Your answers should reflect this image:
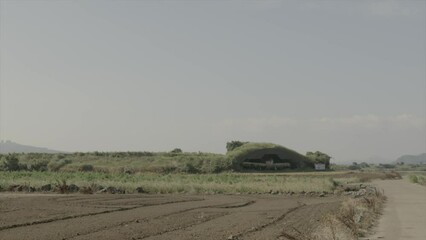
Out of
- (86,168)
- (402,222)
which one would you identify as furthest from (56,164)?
(402,222)

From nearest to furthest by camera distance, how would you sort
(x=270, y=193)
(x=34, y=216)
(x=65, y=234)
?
(x=65, y=234) → (x=34, y=216) → (x=270, y=193)

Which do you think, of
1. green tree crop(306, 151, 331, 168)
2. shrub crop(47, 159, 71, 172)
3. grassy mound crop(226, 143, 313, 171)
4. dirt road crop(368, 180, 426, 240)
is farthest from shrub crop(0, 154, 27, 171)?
dirt road crop(368, 180, 426, 240)

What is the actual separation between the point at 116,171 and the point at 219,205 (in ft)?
153

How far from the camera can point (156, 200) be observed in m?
32.2

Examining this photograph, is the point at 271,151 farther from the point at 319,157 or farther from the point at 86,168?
the point at 86,168

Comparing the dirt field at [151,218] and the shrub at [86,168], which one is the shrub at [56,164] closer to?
the shrub at [86,168]

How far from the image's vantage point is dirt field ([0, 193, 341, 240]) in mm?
18250

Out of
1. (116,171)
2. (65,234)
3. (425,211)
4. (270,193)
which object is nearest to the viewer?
(65,234)

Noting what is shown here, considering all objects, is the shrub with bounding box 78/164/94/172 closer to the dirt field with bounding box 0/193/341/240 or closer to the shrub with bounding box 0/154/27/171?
the shrub with bounding box 0/154/27/171

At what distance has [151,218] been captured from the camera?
75.4 ft

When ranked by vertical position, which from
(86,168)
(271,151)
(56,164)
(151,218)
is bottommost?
(151,218)

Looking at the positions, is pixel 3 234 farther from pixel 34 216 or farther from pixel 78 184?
pixel 78 184

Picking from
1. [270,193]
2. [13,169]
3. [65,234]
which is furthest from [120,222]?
[13,169]

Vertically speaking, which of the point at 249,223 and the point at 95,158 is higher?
the point at 95,158
